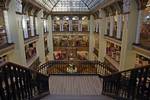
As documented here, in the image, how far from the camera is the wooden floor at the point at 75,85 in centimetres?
808

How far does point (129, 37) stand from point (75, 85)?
4157 mm

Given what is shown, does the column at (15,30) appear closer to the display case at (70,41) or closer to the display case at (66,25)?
the display case at (70,41)

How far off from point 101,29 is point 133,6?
24.6 feet

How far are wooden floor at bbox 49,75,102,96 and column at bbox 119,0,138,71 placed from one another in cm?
210

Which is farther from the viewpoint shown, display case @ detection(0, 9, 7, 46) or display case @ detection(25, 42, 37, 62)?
display case @ detection(25, 42, 37, 62)

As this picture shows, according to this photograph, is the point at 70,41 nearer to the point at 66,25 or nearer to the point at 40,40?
the point at 66,25

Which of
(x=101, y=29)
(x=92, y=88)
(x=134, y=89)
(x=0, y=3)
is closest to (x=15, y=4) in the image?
(x=0, y=3)

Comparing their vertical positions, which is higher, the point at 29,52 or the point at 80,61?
the point at 29,52

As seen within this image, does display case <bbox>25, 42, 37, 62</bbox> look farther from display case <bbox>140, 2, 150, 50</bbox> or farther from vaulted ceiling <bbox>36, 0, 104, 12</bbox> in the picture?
vaulted ceiling <bbox>36, 0, 104, 12</bbox>

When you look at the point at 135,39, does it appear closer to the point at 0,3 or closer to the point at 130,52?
the point at 130,52

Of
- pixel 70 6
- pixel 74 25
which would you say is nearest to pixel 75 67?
pixel 74 25

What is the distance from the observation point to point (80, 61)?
13.0 m

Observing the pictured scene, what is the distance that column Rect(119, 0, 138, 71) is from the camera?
27.9 feet

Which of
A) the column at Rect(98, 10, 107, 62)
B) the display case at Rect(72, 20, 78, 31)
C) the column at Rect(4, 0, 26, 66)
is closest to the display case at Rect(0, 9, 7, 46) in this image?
the column at Rect(4, 0, 26, 66)
